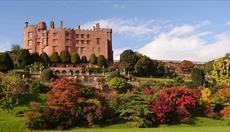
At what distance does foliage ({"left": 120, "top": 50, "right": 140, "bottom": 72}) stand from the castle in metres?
5.50

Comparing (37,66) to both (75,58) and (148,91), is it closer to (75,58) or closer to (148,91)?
(75,58)

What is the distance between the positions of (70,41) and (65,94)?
125ft

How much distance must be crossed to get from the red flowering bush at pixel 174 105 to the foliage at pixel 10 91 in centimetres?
1517

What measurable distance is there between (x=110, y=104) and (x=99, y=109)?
3.45m

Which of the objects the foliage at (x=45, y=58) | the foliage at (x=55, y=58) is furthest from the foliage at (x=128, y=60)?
the foliage at (x=45, y=58)

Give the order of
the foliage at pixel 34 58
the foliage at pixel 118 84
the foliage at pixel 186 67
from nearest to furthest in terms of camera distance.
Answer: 1. the foliage at pixel 118 84
2. the foliage at pixel 34 58
3. the foliage at pixel 186 67

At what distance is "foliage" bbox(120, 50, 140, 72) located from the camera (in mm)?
81125

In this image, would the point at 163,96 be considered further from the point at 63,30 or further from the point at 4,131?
the point at 63,30

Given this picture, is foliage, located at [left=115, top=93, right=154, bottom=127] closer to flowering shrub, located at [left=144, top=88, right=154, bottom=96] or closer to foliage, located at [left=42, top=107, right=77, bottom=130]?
foliage, located at [left=42, top=107, right=77, bottom=130]

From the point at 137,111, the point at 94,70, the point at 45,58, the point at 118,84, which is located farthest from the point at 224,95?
the point at 45,58

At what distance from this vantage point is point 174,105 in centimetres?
5388

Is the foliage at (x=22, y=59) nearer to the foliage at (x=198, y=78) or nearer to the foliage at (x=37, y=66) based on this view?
the foliage at (x=37, y=66)

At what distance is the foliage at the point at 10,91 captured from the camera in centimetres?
4869

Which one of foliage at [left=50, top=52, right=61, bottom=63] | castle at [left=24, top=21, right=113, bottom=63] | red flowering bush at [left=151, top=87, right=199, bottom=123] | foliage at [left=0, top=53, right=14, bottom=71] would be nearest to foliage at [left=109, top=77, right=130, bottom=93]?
red flowering bush at [left=151, top=87, right=199, bottom=123]
